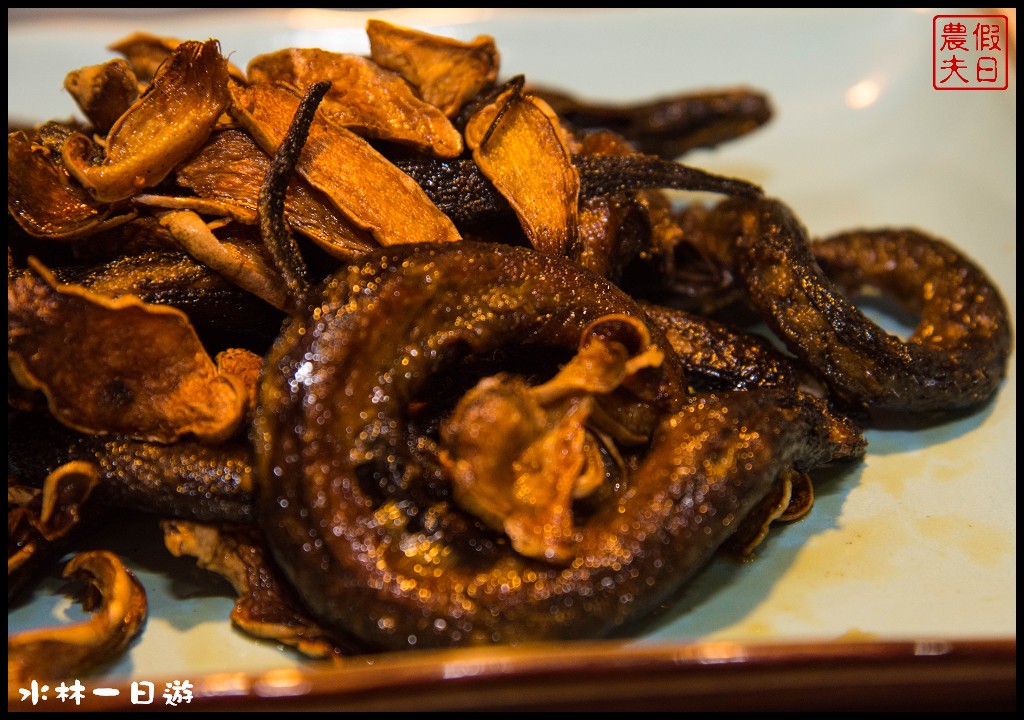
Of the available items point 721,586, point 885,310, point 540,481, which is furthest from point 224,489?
point 885,310

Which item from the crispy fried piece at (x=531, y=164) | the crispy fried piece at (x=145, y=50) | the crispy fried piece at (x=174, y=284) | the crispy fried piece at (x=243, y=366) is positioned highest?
the crispy fried piece at (x=145, y=50)

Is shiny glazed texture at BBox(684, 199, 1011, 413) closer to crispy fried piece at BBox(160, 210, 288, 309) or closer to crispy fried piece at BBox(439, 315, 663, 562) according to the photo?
crispy fried piece at BBox(439, 315, 663, 562)

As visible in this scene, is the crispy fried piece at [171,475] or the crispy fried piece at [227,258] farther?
the crispy fried piece at [227,258]

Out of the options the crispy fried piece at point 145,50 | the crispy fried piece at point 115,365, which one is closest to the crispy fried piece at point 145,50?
the crispy fried piece at point 145,50

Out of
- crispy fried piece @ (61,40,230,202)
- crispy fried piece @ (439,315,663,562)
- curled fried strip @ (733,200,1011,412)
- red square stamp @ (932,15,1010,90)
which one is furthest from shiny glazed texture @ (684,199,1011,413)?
crispy fried piece @ (61,40,230,202)

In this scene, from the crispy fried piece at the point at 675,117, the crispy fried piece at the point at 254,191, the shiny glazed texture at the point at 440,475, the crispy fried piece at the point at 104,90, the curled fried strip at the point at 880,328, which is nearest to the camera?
the shiny glazed texture at the point at 440,475

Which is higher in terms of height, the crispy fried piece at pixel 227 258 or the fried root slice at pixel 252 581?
the crispy fried piece at pixel 227 258

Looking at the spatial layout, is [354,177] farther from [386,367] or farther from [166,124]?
[386,367]

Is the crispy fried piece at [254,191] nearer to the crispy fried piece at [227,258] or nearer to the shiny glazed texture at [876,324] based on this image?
the crispy fried piece at [227,258]
